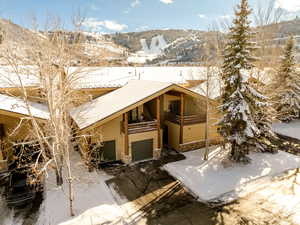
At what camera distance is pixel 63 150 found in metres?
8.92

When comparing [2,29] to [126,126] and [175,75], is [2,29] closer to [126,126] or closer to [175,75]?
[126,126]

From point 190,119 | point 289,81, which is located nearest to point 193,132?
point 190,119

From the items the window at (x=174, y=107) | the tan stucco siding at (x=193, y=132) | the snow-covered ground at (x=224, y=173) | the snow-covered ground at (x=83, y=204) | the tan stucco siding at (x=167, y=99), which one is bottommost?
the snow-covered ground at (x=83, y=204)

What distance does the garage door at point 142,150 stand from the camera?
13883 millimetres

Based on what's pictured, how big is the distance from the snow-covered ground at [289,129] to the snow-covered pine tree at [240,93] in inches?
357

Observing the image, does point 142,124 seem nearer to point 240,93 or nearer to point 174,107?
point 174,107

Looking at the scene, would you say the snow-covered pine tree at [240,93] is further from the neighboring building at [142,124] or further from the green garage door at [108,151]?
the green garage door at [108,151]

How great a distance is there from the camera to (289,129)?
67.1ft

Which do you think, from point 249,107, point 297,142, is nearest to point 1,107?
point 249,107

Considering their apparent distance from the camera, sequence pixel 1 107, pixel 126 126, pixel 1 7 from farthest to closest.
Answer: pixel 126 126
pixel 1 107
pixel 1 7

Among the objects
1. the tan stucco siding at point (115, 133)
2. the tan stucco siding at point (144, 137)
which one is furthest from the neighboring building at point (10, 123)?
the tan stucco siding at point (144, 137)

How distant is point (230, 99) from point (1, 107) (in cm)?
1413

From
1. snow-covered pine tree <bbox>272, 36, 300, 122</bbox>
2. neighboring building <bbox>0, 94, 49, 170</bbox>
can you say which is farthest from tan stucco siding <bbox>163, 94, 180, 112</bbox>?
snow-covered pine tree <bbox>272, 36, 300, 122</bbox>

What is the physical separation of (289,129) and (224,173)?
1343 cm
